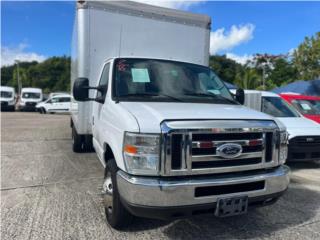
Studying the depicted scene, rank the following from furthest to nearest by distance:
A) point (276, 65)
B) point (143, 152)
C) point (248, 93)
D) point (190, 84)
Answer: point (276, 65) → point (248, 93) → point (190, 84) → point (143, 152)

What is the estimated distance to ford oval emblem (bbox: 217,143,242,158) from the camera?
10.6 ft

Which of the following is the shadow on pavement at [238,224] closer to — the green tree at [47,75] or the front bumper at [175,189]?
the front bumper at [175,189]

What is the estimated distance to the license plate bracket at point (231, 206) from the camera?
3223 millimetres

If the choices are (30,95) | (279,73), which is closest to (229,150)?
(30,95)

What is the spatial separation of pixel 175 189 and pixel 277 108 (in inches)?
236

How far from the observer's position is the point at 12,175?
6.30 meters

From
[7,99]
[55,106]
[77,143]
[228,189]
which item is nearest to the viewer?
[228,189]

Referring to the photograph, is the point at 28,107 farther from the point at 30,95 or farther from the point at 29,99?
the point at 30,95

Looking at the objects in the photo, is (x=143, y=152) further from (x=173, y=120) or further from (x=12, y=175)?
(x=12, y=175)

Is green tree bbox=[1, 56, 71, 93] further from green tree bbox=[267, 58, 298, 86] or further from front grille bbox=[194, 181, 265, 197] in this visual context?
front grille bbox=[194, 181, 265, 197]

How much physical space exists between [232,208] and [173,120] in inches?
41.9

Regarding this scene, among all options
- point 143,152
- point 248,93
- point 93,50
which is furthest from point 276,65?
point 143,152

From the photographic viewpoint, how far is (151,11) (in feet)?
21.4

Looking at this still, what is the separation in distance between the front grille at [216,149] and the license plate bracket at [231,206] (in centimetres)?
29
